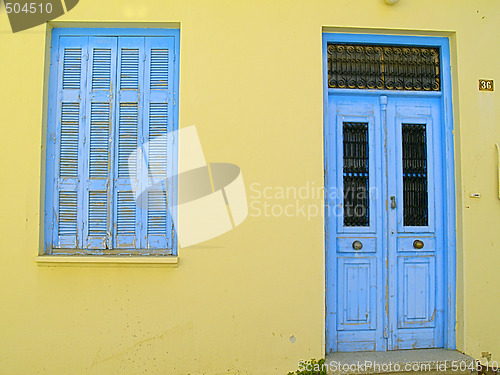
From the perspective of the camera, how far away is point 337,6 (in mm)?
3793

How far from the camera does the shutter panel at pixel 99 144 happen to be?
3.76 metres

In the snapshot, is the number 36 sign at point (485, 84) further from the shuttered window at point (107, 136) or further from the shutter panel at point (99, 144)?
the shutter panel at point (99, 144)

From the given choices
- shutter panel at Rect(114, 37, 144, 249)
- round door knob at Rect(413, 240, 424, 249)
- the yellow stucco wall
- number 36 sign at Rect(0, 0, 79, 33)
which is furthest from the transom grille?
number 36 sign at Rect(0, 0, 79, 33)

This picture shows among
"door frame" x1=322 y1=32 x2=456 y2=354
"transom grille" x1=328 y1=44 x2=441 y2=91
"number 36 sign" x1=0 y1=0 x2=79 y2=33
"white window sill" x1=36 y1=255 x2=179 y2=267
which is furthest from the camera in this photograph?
"transom grille" x1=328 y1=44 x2=441 y2=91

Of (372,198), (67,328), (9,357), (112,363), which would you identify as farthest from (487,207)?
(9,357)

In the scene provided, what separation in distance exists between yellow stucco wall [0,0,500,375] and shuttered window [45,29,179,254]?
179 millimetres

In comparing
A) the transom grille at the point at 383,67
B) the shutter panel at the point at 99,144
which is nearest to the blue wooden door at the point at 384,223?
the transom grille at the point at 383,67

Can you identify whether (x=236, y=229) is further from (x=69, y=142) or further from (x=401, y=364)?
(x=401, y=364)

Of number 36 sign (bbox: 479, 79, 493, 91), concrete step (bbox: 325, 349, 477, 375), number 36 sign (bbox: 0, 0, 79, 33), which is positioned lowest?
concrete step (bbox: 325, 349, 477, 375)

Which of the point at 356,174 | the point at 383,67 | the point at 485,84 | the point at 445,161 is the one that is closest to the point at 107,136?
the point at 356,174

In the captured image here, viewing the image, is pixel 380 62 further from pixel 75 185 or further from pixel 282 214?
pixel 75 185

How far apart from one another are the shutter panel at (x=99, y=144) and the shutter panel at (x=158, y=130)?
369 millimetres

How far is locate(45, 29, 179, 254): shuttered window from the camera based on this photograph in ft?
12.3

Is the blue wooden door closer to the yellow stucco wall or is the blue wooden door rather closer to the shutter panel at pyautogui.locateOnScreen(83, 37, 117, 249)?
the yellow stucco wall
